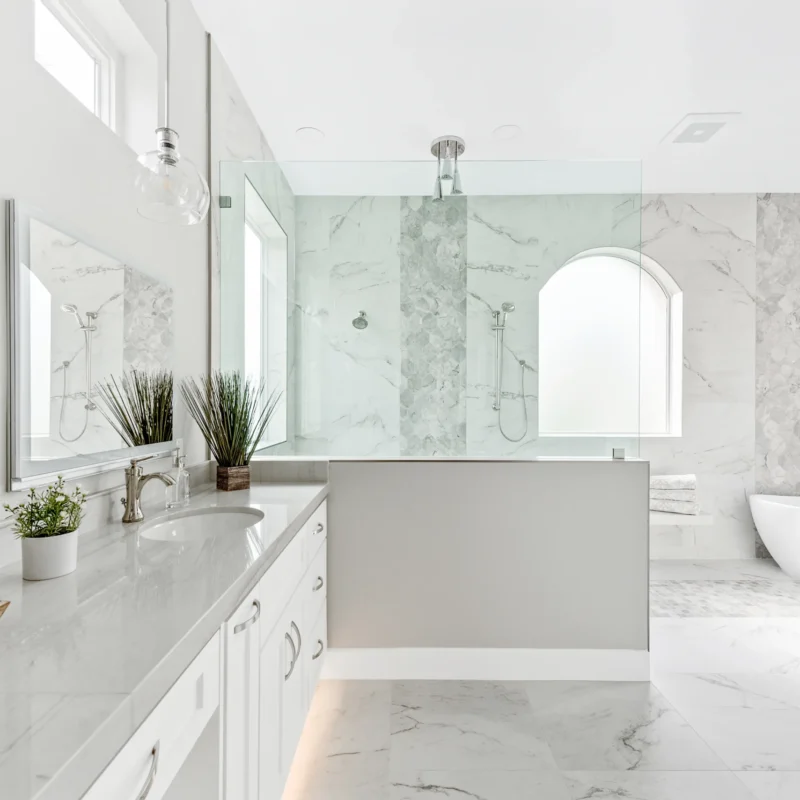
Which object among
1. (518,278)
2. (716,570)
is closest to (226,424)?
(518,278)

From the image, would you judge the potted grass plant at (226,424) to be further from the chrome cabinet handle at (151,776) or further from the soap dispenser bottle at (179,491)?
the chrome cabinet handle at (151,776)

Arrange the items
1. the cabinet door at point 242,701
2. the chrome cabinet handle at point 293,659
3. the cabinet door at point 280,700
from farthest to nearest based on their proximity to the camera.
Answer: the chrome cabinet handle at point 293,659, the cabinet door at point 280,700, the cabinet door at point 242,701

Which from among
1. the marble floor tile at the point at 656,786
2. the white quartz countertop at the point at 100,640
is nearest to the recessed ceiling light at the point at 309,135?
the white quartz countertop at the point at 100,640

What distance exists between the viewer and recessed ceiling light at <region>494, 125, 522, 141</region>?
291 cm

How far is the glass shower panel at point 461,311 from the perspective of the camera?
2.38 metres

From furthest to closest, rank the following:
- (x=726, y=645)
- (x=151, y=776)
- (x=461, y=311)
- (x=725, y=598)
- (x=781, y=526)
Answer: (x=781, y=526), (x=725, y=598), (x=726, y=645), (x=461, y=311), (x=151, y=776)

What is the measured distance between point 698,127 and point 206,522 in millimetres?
3186

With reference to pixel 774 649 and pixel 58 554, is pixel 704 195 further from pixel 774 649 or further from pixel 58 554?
pixel 58 554

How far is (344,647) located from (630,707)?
3.91ft

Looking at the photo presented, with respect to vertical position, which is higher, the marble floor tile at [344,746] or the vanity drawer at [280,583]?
the vanity drawer at [280,583]

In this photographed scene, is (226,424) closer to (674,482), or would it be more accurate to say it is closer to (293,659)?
(293,659)

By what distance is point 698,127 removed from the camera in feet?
9.74

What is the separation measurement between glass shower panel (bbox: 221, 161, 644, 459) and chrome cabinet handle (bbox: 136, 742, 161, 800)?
5.65 ft

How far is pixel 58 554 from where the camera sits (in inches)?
41.1
